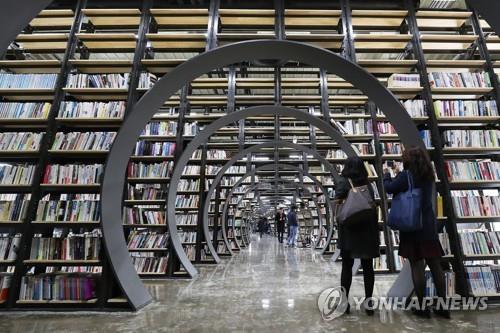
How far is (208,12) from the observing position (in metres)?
5.04

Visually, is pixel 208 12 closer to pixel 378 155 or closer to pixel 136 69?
pixel 136 69

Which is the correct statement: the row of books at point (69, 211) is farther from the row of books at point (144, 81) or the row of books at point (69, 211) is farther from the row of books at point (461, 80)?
the row of books at point (461, 80)

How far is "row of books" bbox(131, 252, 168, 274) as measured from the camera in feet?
14.8

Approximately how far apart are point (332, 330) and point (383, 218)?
268cm

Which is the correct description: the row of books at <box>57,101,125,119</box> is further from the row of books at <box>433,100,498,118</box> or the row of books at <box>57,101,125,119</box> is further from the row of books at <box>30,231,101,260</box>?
the row of books at <box>433,100,498,118</box>

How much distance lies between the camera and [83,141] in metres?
3.46

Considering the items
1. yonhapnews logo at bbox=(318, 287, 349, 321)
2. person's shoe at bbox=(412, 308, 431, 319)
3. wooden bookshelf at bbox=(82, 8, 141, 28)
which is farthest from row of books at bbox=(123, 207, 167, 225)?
person's shoe at bbox=(412, 308, 431, 319)

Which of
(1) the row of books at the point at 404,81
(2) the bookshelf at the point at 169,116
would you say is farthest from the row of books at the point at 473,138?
(1) the row of books at the point at 404,81

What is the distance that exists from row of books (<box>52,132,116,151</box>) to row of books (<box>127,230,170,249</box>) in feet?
5.51

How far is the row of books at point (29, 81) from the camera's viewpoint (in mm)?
3893

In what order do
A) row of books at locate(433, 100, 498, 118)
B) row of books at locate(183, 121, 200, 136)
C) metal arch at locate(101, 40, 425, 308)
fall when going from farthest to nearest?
row of books at locate(183, 121, 200, 136), row of books at locate(433, 100, 498, 118), metal arch at locate(101, 40, 425, 308)

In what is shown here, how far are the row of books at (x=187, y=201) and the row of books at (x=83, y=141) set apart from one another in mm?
2547

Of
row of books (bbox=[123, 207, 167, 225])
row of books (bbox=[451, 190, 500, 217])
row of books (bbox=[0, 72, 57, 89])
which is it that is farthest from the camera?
row of books (bbox=[123, 207, 167, 225])

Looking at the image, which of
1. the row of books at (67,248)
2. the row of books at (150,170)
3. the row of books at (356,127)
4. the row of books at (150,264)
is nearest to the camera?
the row of books at (67,248)
